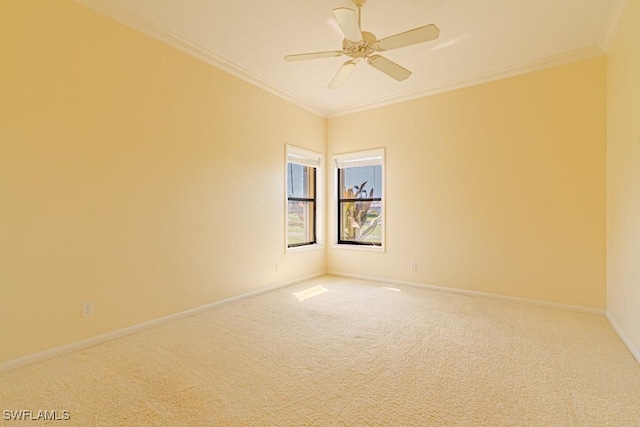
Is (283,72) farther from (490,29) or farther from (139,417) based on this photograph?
(139,417)

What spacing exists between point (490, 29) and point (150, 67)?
3267mm

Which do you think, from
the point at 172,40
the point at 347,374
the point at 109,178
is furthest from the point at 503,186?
the point at 109,178

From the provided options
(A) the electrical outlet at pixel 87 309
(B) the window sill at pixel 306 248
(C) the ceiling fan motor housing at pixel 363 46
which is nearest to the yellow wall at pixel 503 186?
(B) the window sill at pixel 306 248

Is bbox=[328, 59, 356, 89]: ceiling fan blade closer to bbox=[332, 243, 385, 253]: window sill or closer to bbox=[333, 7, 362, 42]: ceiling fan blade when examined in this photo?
bbox=[333, 7, 362, 42]: ceiling fan blade

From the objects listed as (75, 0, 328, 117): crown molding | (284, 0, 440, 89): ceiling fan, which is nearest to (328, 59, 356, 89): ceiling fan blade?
(284, 0, 440, 89): ceiling fan

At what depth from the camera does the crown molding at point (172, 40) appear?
266 centimetres

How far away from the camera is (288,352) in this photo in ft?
8.18

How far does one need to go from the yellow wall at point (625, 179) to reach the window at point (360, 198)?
2.64 m

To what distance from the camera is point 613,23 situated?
2.84m

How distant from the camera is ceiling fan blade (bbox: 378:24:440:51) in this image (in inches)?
86.6

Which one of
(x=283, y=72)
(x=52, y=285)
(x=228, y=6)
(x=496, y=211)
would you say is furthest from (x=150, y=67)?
(x=496, y=211)

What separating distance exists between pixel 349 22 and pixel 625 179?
2.68 m

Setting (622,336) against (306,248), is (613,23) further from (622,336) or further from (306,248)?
(306,248)

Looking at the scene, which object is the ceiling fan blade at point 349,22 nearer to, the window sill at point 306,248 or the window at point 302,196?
the window at point 302,196
